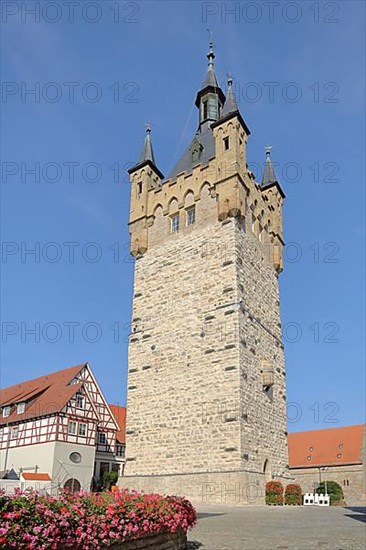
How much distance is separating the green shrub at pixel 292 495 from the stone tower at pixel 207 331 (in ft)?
2.53

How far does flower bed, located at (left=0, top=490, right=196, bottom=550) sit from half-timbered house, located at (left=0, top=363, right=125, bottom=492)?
20602 millimetres

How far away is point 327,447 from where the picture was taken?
43.7 meters

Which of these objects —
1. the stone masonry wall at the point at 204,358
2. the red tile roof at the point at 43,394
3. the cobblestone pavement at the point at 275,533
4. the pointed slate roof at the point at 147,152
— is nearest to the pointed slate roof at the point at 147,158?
the pointed slate roof at the point at 147,152

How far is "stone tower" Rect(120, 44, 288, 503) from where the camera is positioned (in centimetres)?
1712

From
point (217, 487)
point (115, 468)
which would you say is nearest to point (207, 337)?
point (217, 487)

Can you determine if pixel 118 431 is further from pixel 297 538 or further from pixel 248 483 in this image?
pixel 297 538

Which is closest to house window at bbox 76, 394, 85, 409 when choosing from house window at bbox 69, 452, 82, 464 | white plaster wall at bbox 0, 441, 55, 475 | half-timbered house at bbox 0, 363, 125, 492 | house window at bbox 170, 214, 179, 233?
half-timbered house at bbox 0, 363, 125, 492

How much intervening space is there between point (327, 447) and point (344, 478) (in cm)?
347

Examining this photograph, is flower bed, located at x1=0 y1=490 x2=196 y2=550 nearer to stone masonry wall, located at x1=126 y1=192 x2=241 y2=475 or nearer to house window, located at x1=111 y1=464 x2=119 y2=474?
stone masonry wall, located at x1=126 y1=192 x2=241 y2=475

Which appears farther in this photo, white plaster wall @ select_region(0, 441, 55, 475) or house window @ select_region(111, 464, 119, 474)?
house window @ select_region(111, 464, 119, 474)

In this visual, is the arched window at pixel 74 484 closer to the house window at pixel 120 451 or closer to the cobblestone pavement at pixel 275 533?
the house window at pixel 120 451

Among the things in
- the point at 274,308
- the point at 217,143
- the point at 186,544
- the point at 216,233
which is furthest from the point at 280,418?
the point at 186,544

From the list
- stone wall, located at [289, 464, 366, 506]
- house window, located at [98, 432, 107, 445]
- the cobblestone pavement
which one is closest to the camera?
the cobblestone pavement

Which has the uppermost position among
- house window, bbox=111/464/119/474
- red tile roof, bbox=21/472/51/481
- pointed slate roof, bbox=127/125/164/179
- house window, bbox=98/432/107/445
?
pointed slate roof, bbox=127/125/164/179
